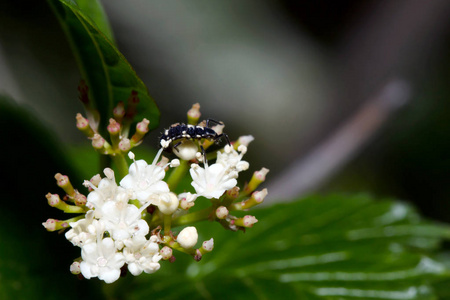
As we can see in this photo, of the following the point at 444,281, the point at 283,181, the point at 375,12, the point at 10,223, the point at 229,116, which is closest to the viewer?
the point at 10,223

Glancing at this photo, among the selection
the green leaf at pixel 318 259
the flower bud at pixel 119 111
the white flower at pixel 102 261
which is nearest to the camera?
the white flower at pixel 102 261

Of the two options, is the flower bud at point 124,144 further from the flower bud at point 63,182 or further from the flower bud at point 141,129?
the flower bud at point 63,182

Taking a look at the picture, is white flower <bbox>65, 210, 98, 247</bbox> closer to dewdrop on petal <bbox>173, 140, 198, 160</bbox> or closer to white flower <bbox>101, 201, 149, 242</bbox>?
white flower <bbox>101, 201, 149, 242</bbox>

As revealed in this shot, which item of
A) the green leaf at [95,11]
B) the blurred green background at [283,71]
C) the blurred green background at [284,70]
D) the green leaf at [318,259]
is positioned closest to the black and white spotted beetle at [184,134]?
the green leaf at [95,11]

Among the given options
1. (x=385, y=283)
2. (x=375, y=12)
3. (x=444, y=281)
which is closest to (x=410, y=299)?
(x=385, y=283)

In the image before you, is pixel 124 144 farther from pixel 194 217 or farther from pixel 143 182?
pixel 194 217

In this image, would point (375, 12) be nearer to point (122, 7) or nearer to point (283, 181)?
point (122, 7)

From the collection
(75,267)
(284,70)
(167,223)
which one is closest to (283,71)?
(284,70)
